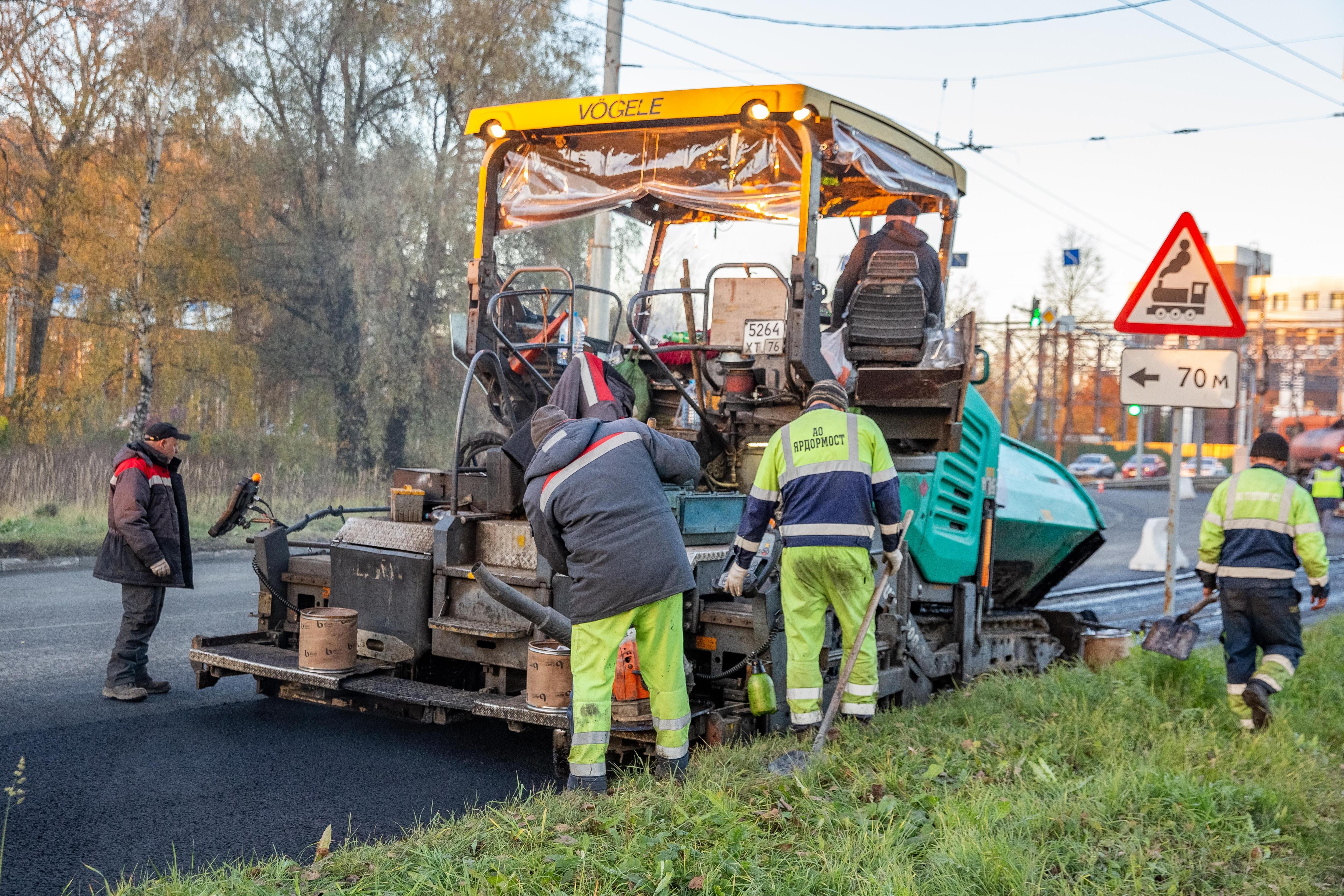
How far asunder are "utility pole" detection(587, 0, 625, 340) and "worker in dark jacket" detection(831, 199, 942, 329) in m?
3.82

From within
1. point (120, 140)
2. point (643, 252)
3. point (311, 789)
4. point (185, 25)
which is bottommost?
point (311, 789)

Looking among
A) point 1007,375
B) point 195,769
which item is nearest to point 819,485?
point 195,769

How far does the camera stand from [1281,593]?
664cm

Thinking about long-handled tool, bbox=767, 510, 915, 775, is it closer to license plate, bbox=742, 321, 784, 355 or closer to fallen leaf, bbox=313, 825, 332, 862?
license plate, bbox=742, 321, 784, 355

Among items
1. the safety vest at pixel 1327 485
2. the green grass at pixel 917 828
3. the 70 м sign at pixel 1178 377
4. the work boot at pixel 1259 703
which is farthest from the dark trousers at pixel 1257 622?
the safety vest at pixel 1327 485

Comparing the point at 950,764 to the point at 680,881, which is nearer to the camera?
the point at 680,881

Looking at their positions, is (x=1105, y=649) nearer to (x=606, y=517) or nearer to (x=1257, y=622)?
(x=1257, y=622)

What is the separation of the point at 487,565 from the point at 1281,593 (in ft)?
14.5

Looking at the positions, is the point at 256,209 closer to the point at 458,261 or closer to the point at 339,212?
the point at 339,212

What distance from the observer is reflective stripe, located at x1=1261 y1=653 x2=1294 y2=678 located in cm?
652

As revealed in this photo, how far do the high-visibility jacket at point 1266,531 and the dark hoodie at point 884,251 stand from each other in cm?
201

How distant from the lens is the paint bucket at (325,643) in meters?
5.59

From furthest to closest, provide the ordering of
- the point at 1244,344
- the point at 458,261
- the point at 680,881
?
1. the point at 1244,344
2. the point at 458,261
3. the point at 680,881

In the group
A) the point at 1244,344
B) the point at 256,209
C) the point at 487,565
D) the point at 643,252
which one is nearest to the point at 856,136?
the point at 643,252
